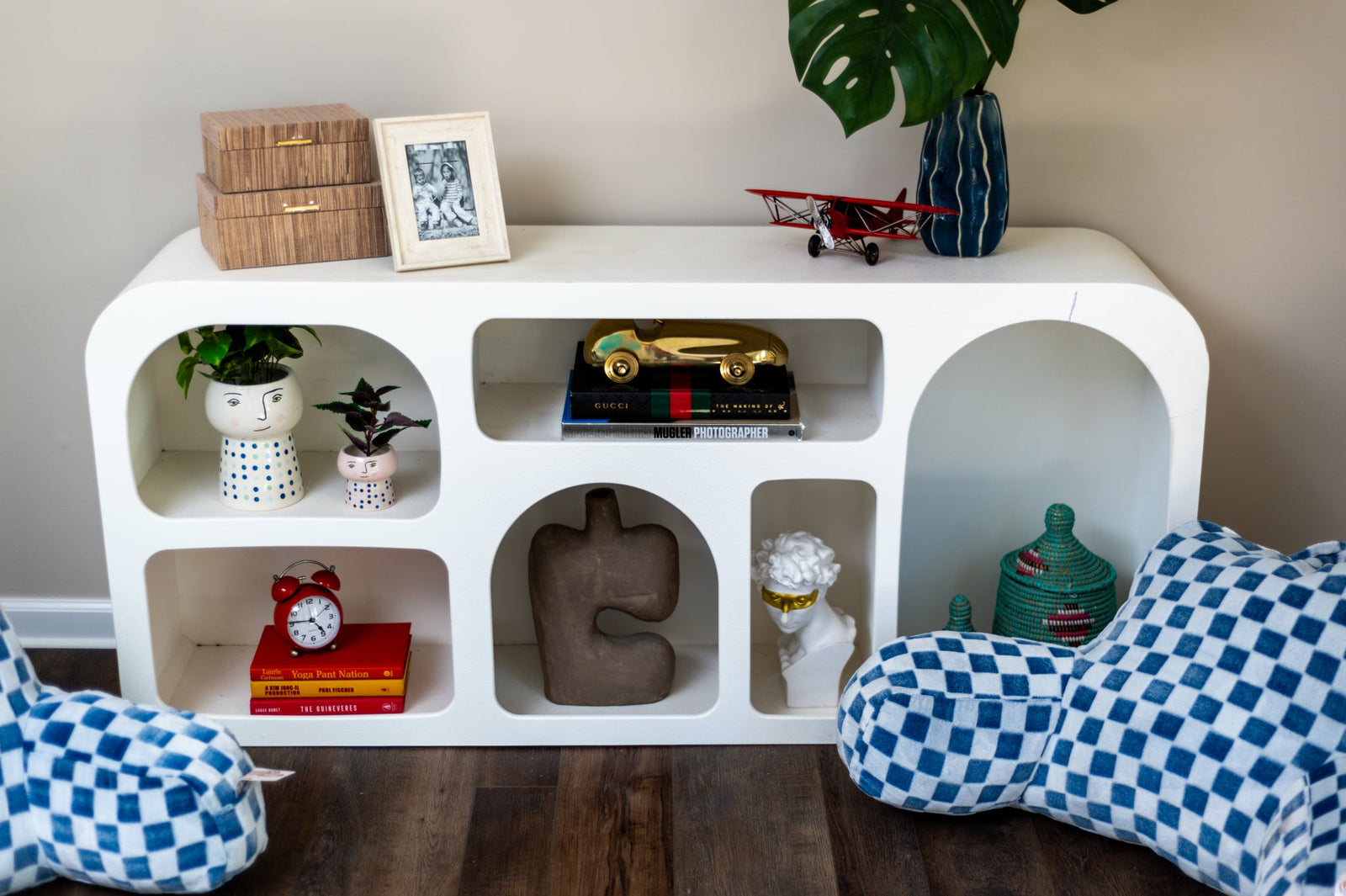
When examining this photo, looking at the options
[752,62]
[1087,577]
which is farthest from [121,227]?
[1087,577]

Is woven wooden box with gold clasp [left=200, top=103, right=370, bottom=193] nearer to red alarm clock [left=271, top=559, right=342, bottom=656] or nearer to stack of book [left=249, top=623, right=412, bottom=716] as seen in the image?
red alarm clock [left=271, top=559, right=342, bottom=656]

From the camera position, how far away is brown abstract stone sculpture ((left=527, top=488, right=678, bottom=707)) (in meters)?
1.90

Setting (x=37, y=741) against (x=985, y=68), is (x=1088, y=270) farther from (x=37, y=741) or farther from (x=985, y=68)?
(x=37, y=741)

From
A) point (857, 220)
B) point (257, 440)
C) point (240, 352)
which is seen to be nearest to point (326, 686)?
point (257, 440)

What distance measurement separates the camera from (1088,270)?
1.73 m

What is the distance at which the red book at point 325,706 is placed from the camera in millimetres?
1917

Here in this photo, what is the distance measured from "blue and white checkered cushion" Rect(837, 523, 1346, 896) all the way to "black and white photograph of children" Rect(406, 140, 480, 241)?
2.70 ft

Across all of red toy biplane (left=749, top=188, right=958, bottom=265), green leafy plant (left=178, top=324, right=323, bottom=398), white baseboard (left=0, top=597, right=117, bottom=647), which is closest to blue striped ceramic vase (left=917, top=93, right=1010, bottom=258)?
red toy biplane (left=749, top=188, right=958, bottom=265)

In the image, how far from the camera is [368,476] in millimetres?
1804

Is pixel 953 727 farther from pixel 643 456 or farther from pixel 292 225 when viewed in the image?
pixel 292 225

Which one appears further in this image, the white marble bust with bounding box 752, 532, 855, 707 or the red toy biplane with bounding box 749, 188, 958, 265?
the white marble bust with bounding box 752, 532, 855, 707

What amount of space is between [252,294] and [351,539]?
369 millimetres

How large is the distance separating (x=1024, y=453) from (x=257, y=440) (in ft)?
3.88

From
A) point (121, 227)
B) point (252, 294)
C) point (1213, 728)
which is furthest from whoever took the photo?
point (121, 227)
